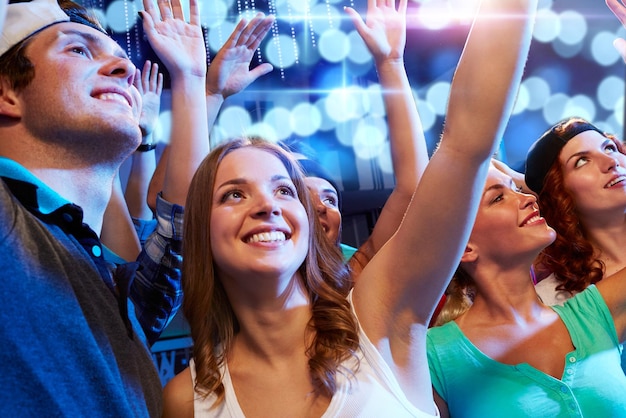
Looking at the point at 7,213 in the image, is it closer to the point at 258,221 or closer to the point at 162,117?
the point at 258,221

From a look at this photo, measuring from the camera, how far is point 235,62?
72.8 inches

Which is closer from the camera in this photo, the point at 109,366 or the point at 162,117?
the point at 109,366

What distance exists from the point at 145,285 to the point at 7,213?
0.56 m

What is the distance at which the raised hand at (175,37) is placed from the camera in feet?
5.27

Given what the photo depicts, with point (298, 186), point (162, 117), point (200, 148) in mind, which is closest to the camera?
point (298, 186)

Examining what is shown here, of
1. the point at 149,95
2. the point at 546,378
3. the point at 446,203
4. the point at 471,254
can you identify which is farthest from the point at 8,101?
the point at 546,378

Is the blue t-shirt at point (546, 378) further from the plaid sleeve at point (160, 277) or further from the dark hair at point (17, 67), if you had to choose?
the dark hair at point (17, 67)

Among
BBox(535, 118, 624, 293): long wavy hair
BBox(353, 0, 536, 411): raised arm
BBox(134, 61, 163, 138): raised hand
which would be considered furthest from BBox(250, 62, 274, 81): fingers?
BBox(535, 118, 624, 293): long wavy hair

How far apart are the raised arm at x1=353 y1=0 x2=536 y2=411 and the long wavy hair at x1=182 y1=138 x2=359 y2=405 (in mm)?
90

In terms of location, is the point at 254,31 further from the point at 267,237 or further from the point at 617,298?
the point at 617,298

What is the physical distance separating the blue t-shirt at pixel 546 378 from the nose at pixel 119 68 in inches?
→ 39.6

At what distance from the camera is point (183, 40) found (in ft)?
5.48

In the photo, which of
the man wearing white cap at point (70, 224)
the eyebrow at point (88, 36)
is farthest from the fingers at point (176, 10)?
the eyebrow at point (88, 36)

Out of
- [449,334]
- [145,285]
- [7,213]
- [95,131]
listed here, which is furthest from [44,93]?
[449,334]
